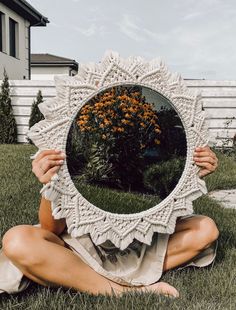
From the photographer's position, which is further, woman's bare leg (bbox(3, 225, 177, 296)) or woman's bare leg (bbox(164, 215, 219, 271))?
woman's bare leg (bbox(164, 215, 219, 271))

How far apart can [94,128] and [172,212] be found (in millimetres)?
526

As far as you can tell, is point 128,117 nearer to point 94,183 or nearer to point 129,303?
point 94,183

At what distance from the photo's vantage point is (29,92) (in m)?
9.65

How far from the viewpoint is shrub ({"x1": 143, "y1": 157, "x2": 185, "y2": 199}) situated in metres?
2.08

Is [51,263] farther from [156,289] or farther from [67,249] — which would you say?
[156,289]

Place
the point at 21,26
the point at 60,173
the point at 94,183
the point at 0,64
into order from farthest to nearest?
the point at 21,26 < the point at 0,64 < the point at 94,183 < the point at 60,173

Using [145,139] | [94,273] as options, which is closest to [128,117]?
Result: [145,139]

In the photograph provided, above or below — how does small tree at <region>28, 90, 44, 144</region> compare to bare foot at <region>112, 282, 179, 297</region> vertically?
above

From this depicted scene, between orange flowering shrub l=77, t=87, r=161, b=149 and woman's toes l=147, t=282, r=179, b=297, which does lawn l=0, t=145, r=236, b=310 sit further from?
orange flowering shrub l=77, t=87, r=161, b=149

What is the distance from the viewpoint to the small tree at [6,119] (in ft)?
30.8

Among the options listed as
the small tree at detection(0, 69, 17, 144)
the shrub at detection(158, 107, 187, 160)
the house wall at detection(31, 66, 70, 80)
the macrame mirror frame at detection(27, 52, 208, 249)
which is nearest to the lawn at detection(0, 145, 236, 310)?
the macrame mirror frame at detection(27, 52, 208, 249)

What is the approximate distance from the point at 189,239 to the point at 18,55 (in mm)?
14176

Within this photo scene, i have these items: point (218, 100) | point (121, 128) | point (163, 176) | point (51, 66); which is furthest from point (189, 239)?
point (51, 66)

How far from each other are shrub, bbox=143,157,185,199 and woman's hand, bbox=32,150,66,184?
0.42 meters
